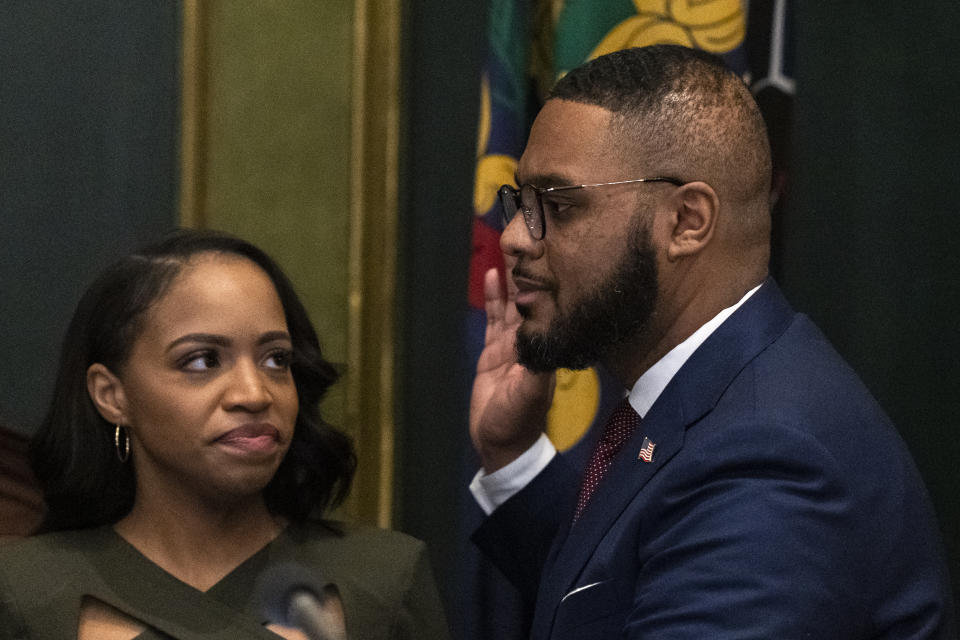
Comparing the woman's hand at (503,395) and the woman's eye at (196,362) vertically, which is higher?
the woman's eye at (196,362)

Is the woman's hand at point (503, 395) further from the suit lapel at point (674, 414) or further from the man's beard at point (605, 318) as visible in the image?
A: the suit lapel at point (674, 414)

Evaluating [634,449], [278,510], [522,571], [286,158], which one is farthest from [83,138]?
[634,449]

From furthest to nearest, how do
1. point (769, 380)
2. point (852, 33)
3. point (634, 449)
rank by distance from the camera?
point (852, 33), point (634, 449), point (769, 380)

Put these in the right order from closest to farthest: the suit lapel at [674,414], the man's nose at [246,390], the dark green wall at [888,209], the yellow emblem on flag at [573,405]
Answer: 1. the suit lapel at [674,414]
2. the man's nose at [246,390]
3. the yellow emblem on flag at [573,405]
4. the dark green wall at [888,209]

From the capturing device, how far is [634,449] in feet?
4.66

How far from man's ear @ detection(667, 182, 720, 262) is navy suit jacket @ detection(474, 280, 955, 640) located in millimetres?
98

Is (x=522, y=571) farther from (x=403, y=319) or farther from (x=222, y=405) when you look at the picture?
(x=403, y=319)

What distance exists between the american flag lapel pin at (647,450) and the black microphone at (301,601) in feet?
1.48

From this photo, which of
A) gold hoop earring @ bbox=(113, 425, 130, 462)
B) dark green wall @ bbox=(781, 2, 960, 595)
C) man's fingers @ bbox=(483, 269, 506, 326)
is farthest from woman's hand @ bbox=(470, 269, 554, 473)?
dark green wall @ bbox=(781, 2, 960, 595)

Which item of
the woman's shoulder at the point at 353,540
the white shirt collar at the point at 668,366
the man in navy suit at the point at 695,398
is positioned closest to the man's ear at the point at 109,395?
the woman's shoulder at the point at 353,540

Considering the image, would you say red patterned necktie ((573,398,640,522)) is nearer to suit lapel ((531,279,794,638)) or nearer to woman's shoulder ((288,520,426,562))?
suit lapel ((531,279,794,638))

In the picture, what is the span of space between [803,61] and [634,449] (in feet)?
4.38

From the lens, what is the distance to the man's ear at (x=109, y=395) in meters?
1.54

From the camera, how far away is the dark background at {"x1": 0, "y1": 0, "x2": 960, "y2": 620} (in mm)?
2225
